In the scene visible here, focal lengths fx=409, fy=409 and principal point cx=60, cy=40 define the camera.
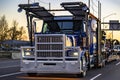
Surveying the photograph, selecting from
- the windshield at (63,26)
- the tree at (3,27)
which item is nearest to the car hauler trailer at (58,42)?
the windshield at (63,26)

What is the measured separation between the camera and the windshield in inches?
871

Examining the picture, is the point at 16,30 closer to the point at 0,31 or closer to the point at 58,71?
the point at 0,31

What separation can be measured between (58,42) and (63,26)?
363 centimetres

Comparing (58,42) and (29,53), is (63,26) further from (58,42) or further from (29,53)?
(29,53)

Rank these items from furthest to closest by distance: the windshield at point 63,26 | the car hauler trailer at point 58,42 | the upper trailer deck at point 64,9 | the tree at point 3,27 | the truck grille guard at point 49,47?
the tree at point 3,27, the windshield at point 63,26, the upper trailer deck at point 64,9, the truck grille guard at point 49,47, the car hauler trailer at point 58,42

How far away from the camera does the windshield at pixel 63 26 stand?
22.1 metres

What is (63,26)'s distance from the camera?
73.7ft

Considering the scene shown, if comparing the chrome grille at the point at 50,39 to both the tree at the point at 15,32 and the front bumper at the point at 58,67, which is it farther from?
the tree at the point at 15,32

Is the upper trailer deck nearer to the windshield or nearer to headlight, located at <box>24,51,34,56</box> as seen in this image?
the windshield

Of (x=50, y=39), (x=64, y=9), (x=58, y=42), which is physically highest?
(x=64, y=9)

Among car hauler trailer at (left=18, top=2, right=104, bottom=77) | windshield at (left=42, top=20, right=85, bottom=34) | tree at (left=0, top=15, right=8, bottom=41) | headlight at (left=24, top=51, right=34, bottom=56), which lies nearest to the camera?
car hauler trailer at (left=18, top=2, right=104, bottom=77)

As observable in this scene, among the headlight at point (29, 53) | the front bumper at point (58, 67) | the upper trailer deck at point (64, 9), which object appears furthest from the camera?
the upper trailer deck at point (64, 9)

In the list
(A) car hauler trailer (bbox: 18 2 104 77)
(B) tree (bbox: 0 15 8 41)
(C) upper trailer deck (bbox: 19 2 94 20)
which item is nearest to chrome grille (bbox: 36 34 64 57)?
(A) car hauler trailer (bbox: 18 2 104 77)

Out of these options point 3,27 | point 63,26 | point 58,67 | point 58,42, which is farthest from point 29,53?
point 3,27
